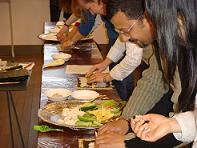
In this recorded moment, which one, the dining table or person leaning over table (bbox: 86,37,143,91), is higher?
person leaning over table (bbox: 86,37,143,91)

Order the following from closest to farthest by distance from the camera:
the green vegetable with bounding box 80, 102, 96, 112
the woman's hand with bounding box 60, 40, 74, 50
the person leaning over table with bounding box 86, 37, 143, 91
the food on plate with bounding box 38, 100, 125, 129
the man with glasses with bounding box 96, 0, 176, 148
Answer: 1. the man with glasses with bounding box 96, 0, 176, 148
2. the food on plate with bounding box 38, 100, 125, 129
3. the green vegetable with bounding box 80, 102, 96, 112
4. the person leaning over table with bounding box 86, 37, 143, 91
5. the woman's hand with bounding box 60, 40, 74, 50

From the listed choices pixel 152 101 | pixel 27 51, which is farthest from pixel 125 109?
pixel 27 51

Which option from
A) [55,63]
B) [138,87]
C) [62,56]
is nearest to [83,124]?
[138,87]

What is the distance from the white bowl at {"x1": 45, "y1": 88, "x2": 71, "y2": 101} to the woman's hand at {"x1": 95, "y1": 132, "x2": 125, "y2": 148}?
409 millimetres

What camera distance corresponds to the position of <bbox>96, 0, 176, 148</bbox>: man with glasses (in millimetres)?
1234

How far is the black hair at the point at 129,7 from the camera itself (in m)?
1.24

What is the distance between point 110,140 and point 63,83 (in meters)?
0.73

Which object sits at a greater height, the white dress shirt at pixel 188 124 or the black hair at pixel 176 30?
the black hair at pixel 176 30

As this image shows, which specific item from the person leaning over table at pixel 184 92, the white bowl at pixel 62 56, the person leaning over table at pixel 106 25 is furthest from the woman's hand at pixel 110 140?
the white bowl at pixel 62 56

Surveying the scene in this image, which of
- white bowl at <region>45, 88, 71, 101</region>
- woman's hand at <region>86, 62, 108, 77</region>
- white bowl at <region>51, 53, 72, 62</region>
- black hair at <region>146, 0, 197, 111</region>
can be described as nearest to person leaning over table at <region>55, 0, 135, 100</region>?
woman's hand at <region>86, 62, 108, 77</region>

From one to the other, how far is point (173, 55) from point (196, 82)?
0.10 metres

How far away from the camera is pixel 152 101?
61.1 inches

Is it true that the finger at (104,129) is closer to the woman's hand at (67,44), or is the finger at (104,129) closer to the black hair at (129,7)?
the black hair at (129,7)

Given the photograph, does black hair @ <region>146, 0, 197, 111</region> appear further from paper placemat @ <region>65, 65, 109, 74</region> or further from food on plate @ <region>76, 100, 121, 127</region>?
paper placemat @ <region>65, 65, 109, 74</region>
